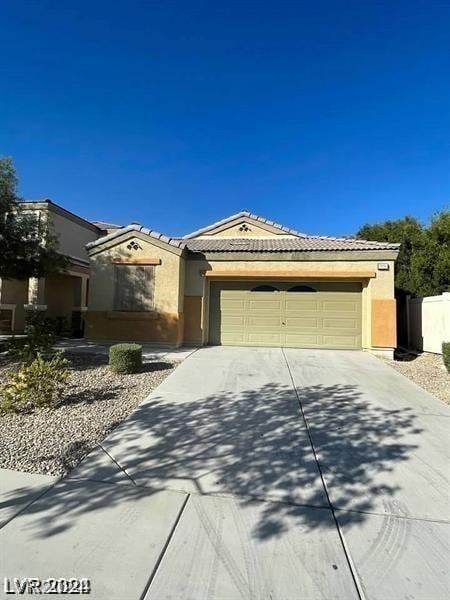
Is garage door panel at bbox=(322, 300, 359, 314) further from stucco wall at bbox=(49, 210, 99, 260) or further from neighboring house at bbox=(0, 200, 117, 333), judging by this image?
stucco wall at bbox=(49, 210, 99, 260)

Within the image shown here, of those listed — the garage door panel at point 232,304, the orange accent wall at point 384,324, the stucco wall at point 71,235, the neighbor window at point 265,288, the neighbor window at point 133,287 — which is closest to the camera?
the orange accent wall at point 384,324

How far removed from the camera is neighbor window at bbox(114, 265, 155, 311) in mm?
11430

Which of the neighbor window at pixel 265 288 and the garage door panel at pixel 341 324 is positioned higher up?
the neighbor window at pixel 265 288

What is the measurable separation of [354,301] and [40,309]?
1296 centimetres

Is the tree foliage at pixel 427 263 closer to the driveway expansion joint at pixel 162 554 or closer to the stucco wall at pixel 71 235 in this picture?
the driveway expansion joint at pixel 162 554

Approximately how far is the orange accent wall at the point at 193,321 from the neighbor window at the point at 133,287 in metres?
1.36

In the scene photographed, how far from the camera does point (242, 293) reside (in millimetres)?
12172

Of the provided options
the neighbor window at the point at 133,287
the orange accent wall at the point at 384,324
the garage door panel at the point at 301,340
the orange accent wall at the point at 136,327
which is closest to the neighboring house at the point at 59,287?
the neighbor window at the point at 133,287

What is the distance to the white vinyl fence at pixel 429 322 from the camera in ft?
34.7

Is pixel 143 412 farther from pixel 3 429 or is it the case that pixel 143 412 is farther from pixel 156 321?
pixel 156 321

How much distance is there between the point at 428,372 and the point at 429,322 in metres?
3.61

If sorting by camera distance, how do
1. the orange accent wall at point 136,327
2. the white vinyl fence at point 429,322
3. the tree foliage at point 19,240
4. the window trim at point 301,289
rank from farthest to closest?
the window trim at point 301,289 < the orange accent wall at point 136,327 < the white vinyl fence at point 429,322 < the tree foliage at point 19,240

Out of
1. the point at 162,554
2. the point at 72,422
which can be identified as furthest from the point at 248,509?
the point at 72,422

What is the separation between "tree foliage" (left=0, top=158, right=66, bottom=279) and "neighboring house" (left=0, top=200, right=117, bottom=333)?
3.97 meters
